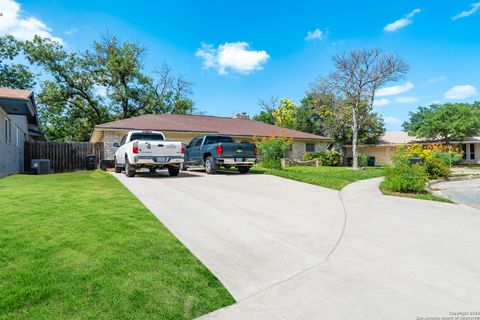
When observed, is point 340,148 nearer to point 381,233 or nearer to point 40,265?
point 381,233

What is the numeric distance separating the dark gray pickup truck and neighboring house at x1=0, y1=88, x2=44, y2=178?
8.16 metres

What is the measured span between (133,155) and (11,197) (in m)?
5.32

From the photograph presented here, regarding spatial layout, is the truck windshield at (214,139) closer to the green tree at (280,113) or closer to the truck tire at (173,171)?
the truck tire at (173,171)

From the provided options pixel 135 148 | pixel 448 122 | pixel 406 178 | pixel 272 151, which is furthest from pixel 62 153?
pixel 448 122

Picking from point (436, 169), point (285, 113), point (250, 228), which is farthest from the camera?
point (285, 113)

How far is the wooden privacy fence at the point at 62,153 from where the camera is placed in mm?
20047

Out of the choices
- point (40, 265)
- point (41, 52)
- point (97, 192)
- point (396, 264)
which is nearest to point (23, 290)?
point (40, 265)

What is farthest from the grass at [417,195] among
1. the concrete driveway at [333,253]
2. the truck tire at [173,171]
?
the truck tire at [173,171]

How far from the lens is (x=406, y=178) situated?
9727mm

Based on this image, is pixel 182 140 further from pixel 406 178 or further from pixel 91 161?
pixel 406 178

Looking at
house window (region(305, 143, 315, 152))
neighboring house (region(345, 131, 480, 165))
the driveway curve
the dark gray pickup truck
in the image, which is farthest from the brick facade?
the driveway curve

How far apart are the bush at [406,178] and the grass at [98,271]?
8.08 metres

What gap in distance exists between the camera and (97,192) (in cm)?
841

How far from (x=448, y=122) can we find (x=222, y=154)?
2808 cm
